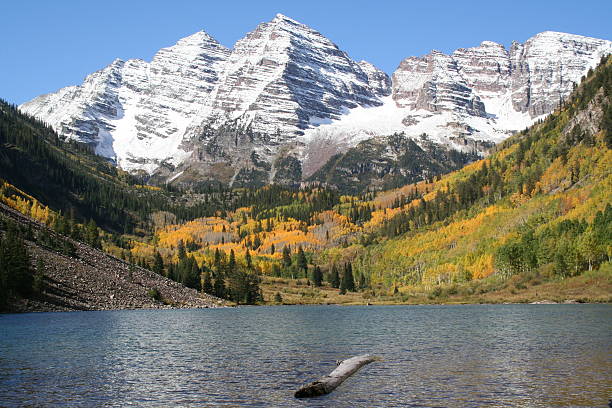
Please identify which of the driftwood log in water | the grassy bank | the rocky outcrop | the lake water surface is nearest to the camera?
the lake water surface

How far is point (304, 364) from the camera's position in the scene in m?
58.2

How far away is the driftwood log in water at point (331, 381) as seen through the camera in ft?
142

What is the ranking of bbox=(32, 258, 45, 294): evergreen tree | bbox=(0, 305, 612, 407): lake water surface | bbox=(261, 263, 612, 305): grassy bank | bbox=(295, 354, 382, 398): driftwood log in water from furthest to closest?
bbox=(261, 263, 612, 305): grassy bank, bbox=(32, 258, 45, 294): evergreen tree, bbox=(295, 354, 382, 398): driftwood log in water, bbox=(0, 305, 612, 407): lake water surface

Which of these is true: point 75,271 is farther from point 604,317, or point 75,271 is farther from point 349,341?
point 604,317

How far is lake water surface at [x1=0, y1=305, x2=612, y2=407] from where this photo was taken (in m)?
43.1

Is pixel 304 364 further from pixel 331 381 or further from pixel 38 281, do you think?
pixel 38 281

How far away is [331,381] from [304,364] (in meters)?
12.8

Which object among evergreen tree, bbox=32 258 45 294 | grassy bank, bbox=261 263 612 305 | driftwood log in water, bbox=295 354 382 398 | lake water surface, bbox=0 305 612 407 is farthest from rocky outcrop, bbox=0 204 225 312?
driftwood log in water, bbox=295 354 382 398

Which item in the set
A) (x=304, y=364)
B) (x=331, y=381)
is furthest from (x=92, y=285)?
(x=331, y=381)

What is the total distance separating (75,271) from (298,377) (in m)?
106

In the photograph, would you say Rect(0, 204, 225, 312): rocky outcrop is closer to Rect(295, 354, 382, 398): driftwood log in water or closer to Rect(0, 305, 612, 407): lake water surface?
Rect(0, 305, 612, 407): lake water surface

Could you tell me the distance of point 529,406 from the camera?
39.6 metres

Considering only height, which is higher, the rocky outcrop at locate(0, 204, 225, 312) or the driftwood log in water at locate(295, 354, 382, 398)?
the rocky outcrop at locate(0, 204, 225, 312)

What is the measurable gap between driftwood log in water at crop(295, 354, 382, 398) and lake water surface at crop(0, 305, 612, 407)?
0.59 m
